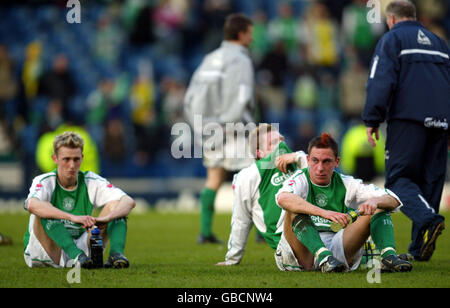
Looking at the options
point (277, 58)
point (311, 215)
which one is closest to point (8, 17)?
point (277, 58)

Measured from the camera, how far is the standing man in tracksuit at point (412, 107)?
303 inches

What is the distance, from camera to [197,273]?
660cm

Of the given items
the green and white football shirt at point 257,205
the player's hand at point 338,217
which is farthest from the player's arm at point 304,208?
the green and white football shirt at point 257,205

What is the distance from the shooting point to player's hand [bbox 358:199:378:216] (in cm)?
602

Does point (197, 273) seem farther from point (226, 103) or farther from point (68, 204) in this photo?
point (226, 103)

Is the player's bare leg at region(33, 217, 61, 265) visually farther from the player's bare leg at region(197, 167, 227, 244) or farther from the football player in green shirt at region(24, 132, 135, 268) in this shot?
the player's bare leg at region(197, 167, 227, 244)

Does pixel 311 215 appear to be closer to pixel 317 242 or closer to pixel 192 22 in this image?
pixel 317 242

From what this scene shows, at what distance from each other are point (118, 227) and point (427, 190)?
288 cm

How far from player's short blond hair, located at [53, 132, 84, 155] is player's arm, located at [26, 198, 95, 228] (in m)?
0.47

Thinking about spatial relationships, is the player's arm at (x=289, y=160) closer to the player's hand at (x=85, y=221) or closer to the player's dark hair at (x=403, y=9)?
the player's hand at (x=85, y=221)

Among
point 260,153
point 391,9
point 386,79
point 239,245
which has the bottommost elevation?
point 239,245

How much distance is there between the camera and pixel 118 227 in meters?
6.80

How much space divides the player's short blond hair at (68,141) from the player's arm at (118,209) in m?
0.53

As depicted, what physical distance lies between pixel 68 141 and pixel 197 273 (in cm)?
146
